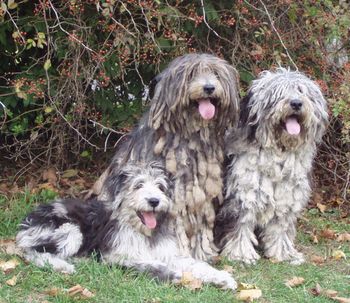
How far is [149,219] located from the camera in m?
5.05

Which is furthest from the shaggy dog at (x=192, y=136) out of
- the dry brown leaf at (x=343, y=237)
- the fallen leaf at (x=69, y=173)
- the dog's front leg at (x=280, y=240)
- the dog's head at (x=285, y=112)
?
the fallen leaf at (x=69, y=173)

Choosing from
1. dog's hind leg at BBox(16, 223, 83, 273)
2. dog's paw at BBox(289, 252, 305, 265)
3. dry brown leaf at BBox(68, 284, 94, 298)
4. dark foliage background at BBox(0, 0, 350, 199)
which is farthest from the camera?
dark foliage background at BBox(0, 0, 350, 199)

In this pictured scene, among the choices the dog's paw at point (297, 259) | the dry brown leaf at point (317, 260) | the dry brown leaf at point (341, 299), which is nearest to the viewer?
the dry brown leaf at point (341, 299)

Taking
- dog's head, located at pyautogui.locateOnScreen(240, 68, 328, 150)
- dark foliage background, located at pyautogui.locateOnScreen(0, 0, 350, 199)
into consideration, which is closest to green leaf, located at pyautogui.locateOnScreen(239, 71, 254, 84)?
dark foliage background, located at pyautogui.locateOnScreen(0, 0, 350, 199)

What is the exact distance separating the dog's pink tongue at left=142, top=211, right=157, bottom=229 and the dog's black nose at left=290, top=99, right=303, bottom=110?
127 centimetres

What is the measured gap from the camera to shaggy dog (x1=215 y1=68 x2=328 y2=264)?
5273 mm

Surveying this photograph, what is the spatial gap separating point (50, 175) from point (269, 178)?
2.68 metres

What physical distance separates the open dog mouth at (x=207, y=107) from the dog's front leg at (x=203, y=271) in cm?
102

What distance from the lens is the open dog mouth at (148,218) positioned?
504 cm

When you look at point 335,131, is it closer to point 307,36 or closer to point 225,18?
point 307,36

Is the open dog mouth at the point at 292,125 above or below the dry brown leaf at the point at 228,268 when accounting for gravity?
above

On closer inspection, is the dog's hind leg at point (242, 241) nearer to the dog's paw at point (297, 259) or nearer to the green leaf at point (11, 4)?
the dog's paw at point (297, 259)

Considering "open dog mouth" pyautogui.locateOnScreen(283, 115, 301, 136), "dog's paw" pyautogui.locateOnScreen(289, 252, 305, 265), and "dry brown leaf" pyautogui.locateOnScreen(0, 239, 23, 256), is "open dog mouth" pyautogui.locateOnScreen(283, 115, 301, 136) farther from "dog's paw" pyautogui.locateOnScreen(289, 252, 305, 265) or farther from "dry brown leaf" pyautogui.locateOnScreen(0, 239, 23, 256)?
"dry brown leaf" pyautogui.locateOnScreen(0, 239, 23, 256)

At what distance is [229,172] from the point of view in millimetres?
5520
